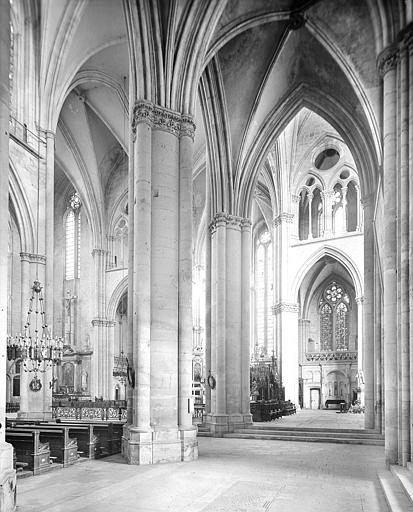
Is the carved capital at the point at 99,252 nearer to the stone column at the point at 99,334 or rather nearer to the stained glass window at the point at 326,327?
the stone column at the point at 99,334

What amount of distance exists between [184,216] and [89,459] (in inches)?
248

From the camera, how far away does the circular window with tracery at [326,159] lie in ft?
114

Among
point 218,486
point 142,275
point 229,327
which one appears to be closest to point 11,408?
point 229,327

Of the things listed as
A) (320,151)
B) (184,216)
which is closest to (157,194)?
(184,216)

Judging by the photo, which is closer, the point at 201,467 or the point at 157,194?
the point at 201,467

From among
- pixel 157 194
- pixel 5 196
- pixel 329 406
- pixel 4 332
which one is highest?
pixel 157 194

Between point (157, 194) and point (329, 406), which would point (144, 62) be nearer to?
point (157, 194)

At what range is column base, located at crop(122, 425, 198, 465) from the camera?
1327 cm

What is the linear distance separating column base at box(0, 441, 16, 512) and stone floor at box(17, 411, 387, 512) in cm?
74

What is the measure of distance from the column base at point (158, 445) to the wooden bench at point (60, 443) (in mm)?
1272

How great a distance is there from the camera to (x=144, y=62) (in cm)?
1523

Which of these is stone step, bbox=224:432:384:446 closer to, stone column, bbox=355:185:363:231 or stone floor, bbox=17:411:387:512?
stone floor, bbox=17:411:387:512

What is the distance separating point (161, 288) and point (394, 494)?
7216 millimetres

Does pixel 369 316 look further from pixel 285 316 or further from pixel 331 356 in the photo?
pixel 331 356
